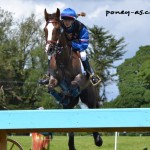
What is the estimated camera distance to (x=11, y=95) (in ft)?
174

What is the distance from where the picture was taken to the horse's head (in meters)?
7.68

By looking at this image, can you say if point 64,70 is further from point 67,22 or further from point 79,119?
point 79,119

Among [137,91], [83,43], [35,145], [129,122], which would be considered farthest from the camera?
[137,91]

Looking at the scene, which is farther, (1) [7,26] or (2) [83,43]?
(1) [7,26]

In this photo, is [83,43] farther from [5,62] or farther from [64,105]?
[5,62]

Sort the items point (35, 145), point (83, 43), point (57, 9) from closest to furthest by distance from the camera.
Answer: point (57, 9)
point (83, 43)
point (35, 145)

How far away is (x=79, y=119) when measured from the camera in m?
4.81

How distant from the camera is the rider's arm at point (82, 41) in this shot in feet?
28.0

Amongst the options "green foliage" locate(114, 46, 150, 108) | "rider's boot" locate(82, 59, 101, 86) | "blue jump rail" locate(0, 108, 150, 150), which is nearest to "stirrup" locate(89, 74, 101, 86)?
"rider's boot" locate(82, 59, 101, 86)

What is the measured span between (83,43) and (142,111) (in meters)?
3.91

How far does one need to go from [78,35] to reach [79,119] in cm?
391

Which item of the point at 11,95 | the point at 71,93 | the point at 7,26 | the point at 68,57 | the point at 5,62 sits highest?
the point at 7,26

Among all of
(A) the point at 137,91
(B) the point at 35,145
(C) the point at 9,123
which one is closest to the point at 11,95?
(A) the point at 137,91

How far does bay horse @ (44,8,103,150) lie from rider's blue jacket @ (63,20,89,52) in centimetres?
14
